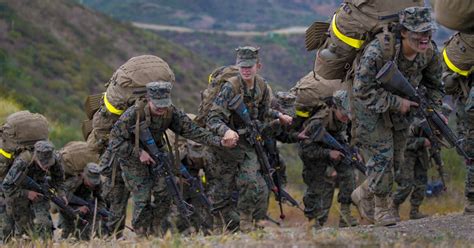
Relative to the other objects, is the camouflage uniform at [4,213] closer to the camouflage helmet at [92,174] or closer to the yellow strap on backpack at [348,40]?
the camouflage helmet at [92,174]

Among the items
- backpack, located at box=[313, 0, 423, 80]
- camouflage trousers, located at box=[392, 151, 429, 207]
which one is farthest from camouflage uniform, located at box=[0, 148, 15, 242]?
camouflage trousers, located at box=[392, 151, 429, 207]

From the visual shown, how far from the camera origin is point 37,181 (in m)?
11.4

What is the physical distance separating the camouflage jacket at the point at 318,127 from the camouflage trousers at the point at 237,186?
135cm

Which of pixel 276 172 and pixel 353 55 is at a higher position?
pixel 353 55

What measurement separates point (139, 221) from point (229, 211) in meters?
1.09

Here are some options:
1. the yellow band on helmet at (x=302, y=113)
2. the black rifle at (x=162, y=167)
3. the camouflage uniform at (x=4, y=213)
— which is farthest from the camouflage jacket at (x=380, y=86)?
the camouflage uniform at (x=4, y=213)

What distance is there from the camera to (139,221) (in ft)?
33.2

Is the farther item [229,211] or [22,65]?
[22,65]

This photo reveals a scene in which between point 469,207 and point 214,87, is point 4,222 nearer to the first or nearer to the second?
point 214,87

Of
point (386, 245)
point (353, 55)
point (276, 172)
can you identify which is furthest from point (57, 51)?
point (386, 245)

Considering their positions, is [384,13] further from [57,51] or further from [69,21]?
[69,21]

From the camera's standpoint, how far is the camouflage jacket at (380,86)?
8203 millimetres

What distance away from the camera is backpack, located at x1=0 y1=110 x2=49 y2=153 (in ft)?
37.0

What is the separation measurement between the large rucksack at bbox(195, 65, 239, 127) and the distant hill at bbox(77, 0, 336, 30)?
216 feet
